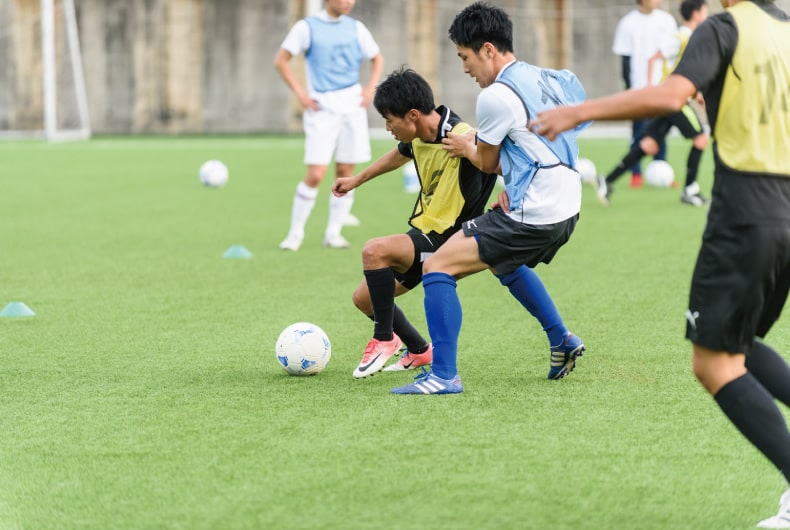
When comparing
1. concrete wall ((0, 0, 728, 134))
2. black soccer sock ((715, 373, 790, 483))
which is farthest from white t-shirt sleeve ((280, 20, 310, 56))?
concrete wall ((0, 0, 728, 134))

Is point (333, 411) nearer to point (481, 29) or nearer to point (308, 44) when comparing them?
point (481, 29)

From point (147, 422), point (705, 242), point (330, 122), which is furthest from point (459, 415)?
point (330, 122)

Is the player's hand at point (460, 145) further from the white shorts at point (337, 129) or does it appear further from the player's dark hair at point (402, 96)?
the white shorts at point (337, 129)

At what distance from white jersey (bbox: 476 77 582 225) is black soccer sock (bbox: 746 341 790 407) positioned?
1377mm

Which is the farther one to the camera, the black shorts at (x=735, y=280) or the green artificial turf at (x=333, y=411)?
the green artificial turf at (x=333, y=411)

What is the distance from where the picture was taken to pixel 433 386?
5039 mm

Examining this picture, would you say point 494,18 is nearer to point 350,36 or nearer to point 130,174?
point 350,36

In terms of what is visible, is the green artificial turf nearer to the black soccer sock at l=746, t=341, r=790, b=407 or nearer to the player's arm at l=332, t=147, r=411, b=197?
the black soccer sock at l=746, t=341, r=790, b=407

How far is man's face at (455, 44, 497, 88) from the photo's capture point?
4906 mm

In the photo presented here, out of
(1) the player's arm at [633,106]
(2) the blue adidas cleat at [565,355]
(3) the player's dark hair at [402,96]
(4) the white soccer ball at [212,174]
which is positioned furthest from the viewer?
(4) the white soccer ball at [212,174]

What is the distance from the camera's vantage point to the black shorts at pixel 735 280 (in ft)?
11.0

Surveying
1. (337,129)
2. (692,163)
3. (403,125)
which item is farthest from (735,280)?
(692,163)

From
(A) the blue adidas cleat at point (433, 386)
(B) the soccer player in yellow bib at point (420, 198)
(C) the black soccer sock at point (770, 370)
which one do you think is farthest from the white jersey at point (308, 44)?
(C) the black soccer sock at point (770, 370)

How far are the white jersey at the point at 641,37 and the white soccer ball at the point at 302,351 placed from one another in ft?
32.4
